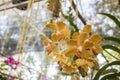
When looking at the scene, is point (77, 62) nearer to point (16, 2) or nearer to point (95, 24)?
point (16, 2)

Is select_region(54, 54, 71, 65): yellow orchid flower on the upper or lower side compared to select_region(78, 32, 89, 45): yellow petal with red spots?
lower

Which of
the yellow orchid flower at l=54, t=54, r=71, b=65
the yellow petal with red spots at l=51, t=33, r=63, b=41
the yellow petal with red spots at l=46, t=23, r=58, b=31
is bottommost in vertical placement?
the yellow orchid flower at l=54, t=54, r=71, b=65

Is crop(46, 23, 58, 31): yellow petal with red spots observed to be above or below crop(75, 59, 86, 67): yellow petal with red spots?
above

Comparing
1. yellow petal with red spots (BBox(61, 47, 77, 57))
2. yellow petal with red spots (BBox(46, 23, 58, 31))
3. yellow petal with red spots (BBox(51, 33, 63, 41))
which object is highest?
yellow petal with red spots (BBox(46, 23, 58, 31))

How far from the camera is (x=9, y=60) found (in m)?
1.76

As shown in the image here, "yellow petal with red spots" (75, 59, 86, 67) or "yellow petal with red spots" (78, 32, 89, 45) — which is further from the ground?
"yellow petal with red spots" (78, 32, 89, 45)

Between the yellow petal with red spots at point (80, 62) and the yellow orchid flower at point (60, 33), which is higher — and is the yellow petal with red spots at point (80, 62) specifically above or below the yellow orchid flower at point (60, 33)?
below

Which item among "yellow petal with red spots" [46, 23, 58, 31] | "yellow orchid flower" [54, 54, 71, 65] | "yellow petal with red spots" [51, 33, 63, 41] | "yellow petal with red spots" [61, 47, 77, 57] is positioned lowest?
"yellow orchid flower" [54, 54, 71, 65]

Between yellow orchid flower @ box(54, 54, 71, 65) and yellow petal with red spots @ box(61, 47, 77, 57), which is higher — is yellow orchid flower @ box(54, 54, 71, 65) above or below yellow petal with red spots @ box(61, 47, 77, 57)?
below

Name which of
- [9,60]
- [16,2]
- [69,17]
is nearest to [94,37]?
[69,17]

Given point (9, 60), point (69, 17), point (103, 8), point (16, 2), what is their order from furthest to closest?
1. point (103, 8)
2. point (9, 60)
3. point (16, 2)
4. point (69, 17)

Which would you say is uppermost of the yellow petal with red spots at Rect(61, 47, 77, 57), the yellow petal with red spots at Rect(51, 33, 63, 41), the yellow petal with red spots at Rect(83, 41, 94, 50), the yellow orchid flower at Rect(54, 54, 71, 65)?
the yellow petal with red spots at Rect(51, 33, 63, 41)

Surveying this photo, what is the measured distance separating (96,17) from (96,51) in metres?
2.23

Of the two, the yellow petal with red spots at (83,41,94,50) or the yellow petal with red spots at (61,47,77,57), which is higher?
the yellow petal with red spots at (83,41,94,50)
